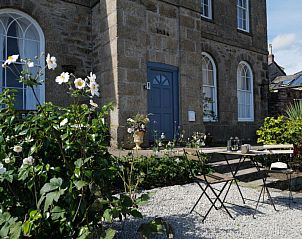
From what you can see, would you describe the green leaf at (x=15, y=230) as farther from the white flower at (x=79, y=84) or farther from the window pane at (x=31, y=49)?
the window pane at (x=31, y=49)

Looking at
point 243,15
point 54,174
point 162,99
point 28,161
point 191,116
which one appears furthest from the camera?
point 243,15

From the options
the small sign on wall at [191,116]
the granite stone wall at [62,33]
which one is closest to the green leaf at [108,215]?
the granite stone wall at [62,33]

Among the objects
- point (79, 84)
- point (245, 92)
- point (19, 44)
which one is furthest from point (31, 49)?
point (245, 92)

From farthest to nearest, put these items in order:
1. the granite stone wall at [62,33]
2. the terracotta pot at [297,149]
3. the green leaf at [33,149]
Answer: the granite stone wall at [62,33] < the terracotta pot at [297,149] < the green leaf at [33,149]

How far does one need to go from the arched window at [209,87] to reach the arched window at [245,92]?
1646 mm

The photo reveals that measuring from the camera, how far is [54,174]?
97.5 inches

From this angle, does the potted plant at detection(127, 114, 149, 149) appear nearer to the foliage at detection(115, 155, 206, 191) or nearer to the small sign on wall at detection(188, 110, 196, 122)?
the foliage at detection(115, 155, 206, 191)

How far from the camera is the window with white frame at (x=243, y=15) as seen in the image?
1277cm

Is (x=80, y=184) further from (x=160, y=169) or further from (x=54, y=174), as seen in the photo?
(x=160, y=169)

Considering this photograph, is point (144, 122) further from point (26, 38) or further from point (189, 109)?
point (26, 38)

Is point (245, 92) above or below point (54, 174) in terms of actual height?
above

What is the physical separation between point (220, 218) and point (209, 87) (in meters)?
7.85

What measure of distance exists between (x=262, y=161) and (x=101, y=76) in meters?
4.67

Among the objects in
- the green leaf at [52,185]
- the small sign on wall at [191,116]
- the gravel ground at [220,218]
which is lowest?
the gravel ground at [220,218]
